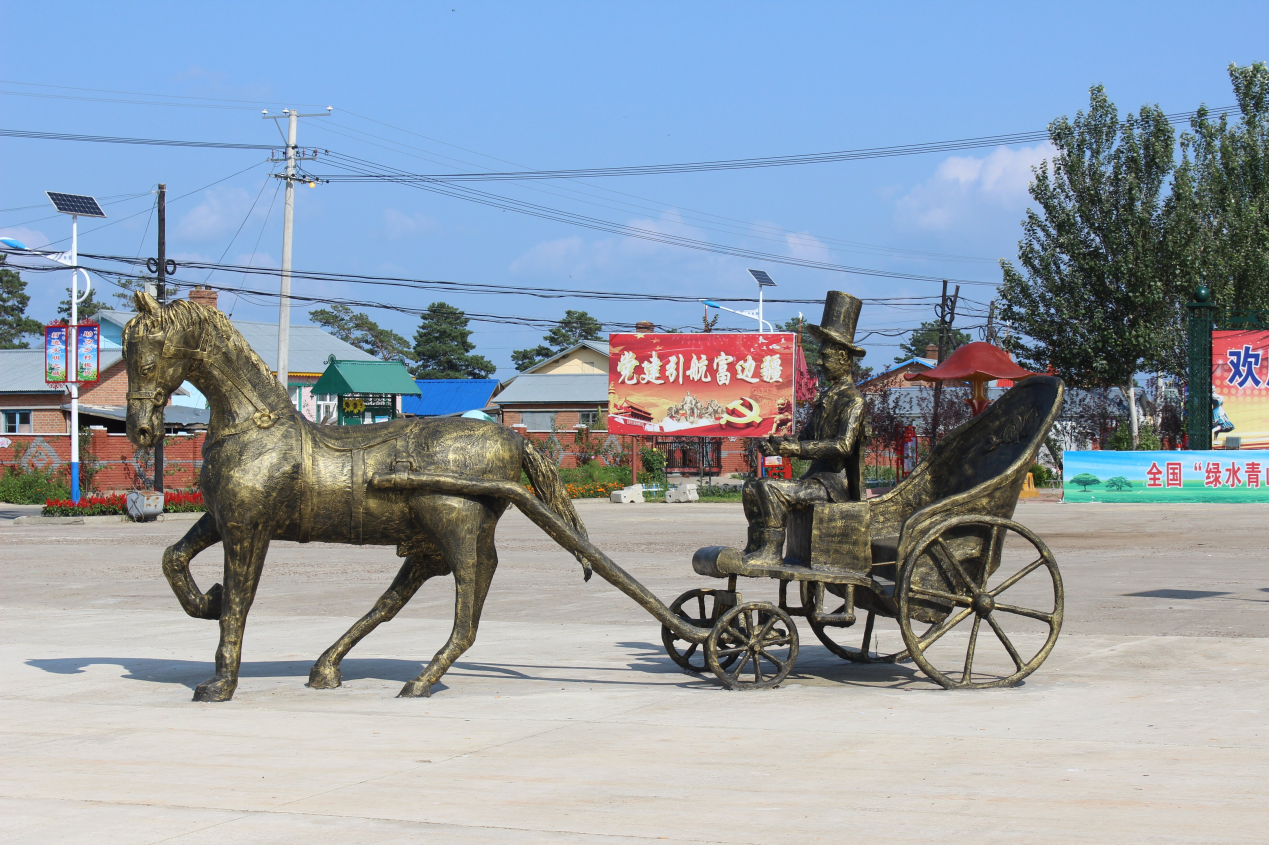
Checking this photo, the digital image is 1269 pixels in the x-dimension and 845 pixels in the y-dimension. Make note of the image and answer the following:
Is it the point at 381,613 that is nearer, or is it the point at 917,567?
the point at 917,567

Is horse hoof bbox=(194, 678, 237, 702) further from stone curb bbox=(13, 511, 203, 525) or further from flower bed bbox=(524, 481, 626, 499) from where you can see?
flower bed bbox=(524, 481, 626, 499)

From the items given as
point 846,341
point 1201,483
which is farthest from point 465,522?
point 1201,483

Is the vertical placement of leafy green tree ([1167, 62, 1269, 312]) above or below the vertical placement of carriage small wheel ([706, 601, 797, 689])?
above

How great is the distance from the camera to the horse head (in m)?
6.95

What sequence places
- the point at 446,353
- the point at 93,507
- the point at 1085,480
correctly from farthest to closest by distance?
Result: the point at 446,353
the point at 1085,480
the point at 93,507

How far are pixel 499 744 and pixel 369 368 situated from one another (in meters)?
38.3

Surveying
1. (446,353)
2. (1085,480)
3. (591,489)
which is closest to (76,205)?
(591,489)

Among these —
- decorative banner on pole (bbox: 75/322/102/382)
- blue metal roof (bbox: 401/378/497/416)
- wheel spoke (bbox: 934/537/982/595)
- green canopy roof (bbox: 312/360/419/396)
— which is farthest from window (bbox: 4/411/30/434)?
wheel spoke (bbox: 934/537/982/595)

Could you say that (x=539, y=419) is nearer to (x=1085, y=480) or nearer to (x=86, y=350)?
(x=86, y=350)

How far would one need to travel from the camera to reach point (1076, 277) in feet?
118

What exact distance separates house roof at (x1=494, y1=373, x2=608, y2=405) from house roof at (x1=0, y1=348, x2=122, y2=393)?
18.8 metres

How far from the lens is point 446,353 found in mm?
75125

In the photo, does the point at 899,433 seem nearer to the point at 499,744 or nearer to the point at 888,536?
the point at 888,536

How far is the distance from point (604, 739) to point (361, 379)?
123 ft
